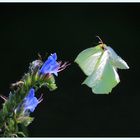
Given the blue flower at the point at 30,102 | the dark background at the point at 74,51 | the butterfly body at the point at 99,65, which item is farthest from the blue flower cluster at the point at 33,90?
the dark background at the point at 74,51

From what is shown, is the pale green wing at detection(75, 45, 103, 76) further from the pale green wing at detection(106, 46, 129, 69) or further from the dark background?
the dark background

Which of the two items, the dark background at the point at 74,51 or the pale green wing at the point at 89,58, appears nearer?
the pale green wing at the point at 89,58

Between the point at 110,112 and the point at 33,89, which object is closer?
the point at 33,89

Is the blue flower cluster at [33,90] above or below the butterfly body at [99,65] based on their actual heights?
above

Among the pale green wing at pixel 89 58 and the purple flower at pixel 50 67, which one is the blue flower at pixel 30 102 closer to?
the purple flower at pixel 50 67

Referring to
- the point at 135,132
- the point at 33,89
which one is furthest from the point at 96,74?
the point at 135,132

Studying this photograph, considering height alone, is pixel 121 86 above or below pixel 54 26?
below

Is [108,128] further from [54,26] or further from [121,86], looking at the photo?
[54,26]

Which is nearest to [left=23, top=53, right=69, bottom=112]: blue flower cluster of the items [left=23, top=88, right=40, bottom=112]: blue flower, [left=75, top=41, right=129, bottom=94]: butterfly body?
[left=23, top=88, right=40, bottom=112]: blue flower
